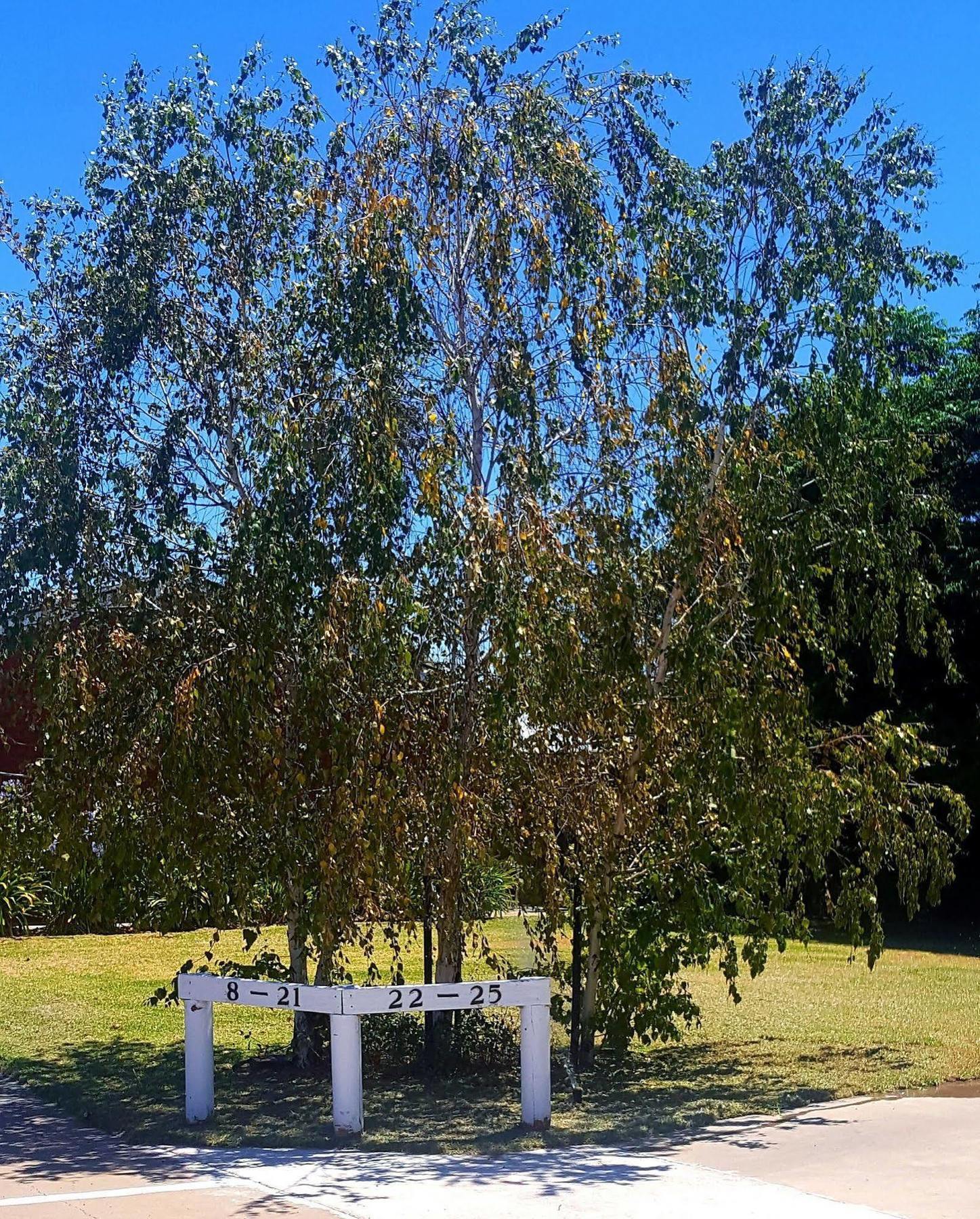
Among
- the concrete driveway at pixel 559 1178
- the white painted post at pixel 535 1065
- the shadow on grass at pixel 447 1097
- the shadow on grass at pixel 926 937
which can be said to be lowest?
the concrete driveway at pixel 559 1178

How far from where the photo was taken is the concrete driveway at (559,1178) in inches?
283

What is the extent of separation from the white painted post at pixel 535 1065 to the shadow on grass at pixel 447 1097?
0.42ft

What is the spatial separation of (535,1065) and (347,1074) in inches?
44.7

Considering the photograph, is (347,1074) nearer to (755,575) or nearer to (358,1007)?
(358,1007)

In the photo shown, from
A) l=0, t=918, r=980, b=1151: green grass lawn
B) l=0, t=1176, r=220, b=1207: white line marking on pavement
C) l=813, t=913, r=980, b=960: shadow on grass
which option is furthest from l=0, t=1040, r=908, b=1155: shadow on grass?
l=813, t=913, r=980, b=960: shadow on grass

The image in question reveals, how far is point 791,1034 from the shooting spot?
13.2m

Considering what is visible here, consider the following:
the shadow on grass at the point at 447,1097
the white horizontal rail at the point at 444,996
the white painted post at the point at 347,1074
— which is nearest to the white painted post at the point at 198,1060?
the shadow on grass at the point at 447,1097

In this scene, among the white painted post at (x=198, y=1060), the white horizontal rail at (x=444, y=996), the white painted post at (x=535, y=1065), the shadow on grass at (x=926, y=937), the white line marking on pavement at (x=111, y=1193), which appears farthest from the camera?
the shadow on grass at (x=926, y=937)

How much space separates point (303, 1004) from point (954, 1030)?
6.94m

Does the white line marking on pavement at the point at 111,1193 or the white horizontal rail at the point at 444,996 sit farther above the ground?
the white horizontal rail at the point at 444,996

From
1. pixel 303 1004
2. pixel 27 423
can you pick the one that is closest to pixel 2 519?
pixel 27 423

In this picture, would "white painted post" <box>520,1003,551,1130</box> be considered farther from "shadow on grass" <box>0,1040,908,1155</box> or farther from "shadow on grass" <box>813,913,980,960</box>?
"shadow on grass" <box>813,913,980,960</box>

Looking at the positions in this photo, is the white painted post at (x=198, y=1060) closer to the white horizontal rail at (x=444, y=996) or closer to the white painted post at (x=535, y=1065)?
the white horizontal rail at (x=444, y=996)

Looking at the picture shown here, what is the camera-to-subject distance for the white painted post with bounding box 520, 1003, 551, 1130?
8.99m
